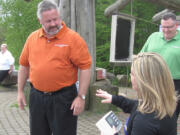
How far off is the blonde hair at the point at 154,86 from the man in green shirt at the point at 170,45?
1.59 metres

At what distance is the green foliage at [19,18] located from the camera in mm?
10289

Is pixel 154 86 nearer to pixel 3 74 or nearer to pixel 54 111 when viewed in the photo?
pixel 54 111

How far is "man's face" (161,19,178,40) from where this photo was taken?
314 centimetres

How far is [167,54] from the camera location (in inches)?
123

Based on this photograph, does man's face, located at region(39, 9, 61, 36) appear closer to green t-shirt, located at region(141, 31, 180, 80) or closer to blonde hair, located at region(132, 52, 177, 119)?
blonde hair, located at region(132, 52, 177, 119)

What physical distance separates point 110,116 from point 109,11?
221 inches

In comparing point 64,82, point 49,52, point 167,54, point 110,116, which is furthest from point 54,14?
point 167,54

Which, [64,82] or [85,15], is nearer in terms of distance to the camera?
[64,82]

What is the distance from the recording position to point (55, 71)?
2.36 meters

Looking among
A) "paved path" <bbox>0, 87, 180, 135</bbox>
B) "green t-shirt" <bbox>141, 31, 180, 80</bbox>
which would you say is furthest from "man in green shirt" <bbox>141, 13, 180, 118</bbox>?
"paved path" <bbox>0, 87, 180, 135</bbox>

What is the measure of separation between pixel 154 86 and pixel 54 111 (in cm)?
118

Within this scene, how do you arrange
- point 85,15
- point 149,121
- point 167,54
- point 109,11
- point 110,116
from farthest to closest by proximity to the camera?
point 109,11 → point 85,15 → point 167,54 → point 110,116 → point 149,121

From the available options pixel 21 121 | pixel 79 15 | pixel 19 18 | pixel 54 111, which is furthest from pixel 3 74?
pixel 54 111

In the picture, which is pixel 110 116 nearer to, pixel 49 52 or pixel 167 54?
pixel 49 52
